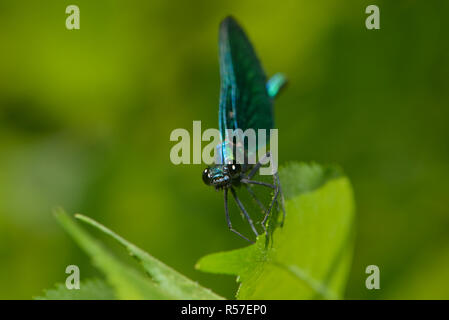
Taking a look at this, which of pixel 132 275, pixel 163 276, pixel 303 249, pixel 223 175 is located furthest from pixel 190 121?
pixel 132 275

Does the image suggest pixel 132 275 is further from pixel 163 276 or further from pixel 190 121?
pixel 190 121

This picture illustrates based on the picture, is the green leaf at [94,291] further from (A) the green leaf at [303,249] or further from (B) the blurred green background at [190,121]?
(B) the blurred green background at [190,121]

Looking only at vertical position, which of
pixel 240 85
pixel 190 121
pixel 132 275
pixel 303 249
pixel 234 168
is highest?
pixel 240 85

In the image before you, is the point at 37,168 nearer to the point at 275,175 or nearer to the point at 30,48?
the point at 30,48

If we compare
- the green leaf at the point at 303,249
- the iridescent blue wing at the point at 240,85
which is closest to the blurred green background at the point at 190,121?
the iridescent blue wing at the point at 240,85

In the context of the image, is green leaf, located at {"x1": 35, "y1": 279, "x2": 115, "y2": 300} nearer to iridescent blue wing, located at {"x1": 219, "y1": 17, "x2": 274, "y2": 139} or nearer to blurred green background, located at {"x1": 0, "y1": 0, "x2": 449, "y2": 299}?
iridescent blue wing, located at {"x1": 219, "y1": 17, "x2": 274, "y2": 139}
